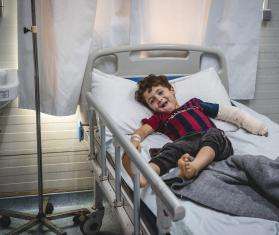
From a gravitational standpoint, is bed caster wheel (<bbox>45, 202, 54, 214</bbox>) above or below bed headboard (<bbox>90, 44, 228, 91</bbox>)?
below

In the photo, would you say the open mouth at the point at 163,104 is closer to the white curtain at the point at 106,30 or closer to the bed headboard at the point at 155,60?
the bed headboard at the point at 155,60

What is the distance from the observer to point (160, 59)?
2.55 meters

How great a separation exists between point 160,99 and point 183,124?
21 centimetres

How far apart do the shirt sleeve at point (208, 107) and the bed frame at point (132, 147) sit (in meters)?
0.41

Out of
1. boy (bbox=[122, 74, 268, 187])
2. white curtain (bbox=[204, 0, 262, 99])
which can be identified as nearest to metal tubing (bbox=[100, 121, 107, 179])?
boy (bbox=[122, 74, 268, 187])

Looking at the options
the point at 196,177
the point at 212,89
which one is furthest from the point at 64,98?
the point at 196,177

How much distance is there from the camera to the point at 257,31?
107 inches

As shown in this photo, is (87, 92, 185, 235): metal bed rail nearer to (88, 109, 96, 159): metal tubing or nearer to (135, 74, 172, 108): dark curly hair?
(88, 109, 96, 159): metal tubing

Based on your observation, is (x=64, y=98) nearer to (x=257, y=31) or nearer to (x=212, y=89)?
(x=212, y=89)

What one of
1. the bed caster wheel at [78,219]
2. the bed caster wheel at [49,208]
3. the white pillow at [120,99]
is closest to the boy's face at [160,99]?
the white pillow at [120,99]

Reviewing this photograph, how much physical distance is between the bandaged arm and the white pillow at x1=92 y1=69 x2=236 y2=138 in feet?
0.13

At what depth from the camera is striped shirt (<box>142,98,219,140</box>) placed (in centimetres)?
206

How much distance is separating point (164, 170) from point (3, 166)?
4.80 ft

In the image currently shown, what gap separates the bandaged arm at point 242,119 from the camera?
7.06ft
